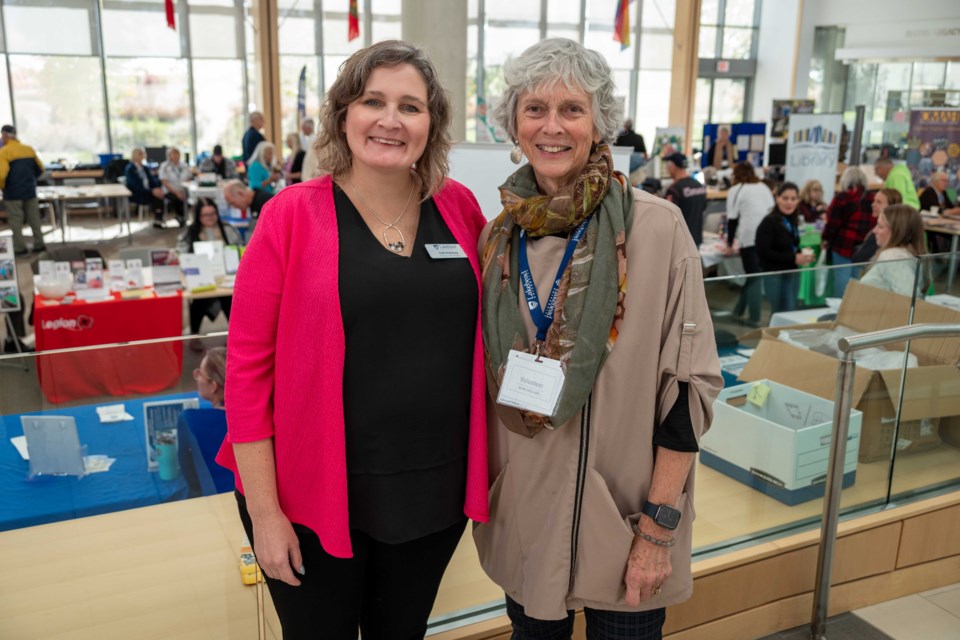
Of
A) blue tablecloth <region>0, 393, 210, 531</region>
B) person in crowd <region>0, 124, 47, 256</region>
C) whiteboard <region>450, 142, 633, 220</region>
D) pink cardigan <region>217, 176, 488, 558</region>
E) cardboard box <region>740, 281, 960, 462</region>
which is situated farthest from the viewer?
person in crowd <region>0, 124, 47, 256</region>

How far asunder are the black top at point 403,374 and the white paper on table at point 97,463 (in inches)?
47.1

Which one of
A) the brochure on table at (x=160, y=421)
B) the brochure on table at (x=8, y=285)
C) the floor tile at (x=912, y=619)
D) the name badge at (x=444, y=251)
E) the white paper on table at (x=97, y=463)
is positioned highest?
the name badge at (x=444, y=251)

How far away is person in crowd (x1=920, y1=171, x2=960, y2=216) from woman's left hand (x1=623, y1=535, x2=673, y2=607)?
10.5 m

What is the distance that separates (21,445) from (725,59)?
2165 cm

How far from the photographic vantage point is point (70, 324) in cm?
567

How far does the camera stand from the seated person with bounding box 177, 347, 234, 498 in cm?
232

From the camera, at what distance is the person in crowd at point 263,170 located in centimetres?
1107

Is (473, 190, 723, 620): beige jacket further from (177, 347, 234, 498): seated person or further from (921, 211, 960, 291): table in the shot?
(921, 211, 960, 291): table

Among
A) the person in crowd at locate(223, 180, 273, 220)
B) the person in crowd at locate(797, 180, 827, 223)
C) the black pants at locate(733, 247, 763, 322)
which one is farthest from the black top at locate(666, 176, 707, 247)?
the black pants at locate(733, 247, 763, 322)

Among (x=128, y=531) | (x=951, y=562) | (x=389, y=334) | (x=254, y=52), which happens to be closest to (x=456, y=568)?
(x=128, y=531)

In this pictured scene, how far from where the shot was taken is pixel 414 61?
4.90 ft

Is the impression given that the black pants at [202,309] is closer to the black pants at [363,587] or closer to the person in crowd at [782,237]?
the person in crowd at [782,237]

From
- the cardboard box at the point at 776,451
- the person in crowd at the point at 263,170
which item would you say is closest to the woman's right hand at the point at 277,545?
the cardboard box at the point at 776,451

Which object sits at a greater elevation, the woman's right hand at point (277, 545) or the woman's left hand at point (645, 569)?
the woman's right hand at point (277, 545)
